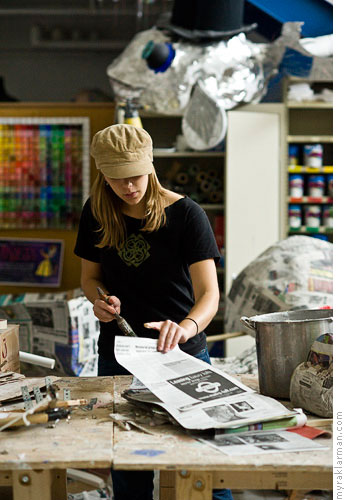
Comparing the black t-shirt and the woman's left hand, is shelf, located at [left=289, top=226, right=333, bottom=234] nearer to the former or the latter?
the black t-shirt

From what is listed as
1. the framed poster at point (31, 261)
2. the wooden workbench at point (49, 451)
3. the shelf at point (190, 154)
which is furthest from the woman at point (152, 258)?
the framed poster at point (31, 261)

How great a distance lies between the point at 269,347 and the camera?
1.61 meters

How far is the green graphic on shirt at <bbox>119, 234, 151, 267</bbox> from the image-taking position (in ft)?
6.28

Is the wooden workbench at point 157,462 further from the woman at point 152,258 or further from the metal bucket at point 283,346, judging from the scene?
the woman at point 152,258

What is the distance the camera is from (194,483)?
48.8 inches

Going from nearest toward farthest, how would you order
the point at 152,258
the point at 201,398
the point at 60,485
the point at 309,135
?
the point at 201,398
the point at 60,485
the point at 152,258
the point at 309,135

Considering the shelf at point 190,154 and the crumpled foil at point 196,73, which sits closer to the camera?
the crumpled foil at point 196,73

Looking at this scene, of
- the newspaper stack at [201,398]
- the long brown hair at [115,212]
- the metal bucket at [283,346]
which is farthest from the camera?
the long brown hair at [115,212]

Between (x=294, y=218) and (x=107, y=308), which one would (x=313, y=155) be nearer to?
(x=294, y=218)

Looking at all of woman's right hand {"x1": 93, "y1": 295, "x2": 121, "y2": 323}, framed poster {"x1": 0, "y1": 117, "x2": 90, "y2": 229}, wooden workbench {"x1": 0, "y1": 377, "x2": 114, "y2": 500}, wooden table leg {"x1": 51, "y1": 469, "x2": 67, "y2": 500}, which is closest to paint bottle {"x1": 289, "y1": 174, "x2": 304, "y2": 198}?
framed poster {"x1": 0, "y1": 117, "x2": 90, "y2": 229}

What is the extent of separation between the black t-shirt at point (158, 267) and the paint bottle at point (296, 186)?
2635mm

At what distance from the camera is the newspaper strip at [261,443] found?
1271mm

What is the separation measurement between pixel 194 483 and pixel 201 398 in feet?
0.79

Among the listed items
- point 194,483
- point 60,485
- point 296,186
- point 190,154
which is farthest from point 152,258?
point 296,186
